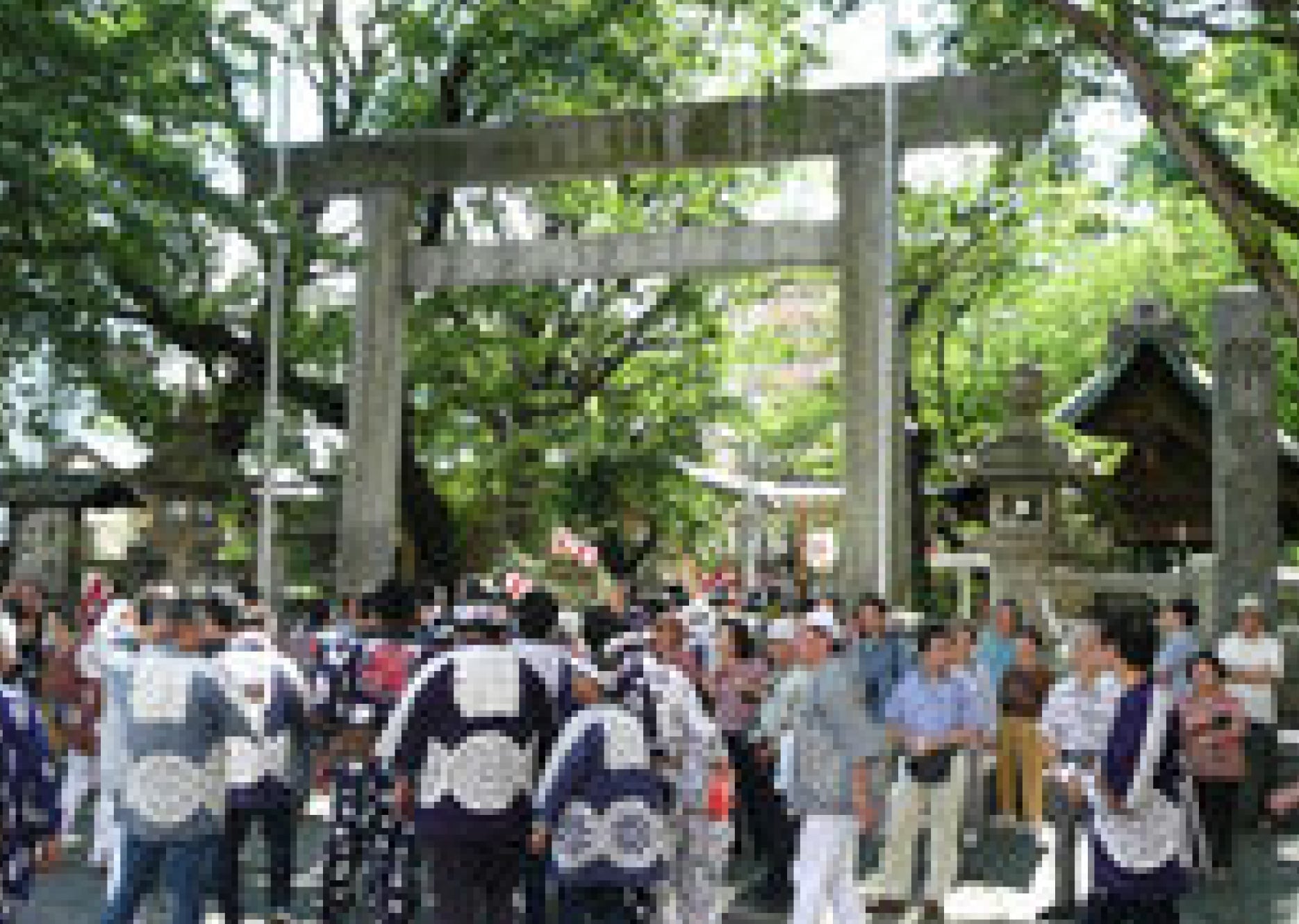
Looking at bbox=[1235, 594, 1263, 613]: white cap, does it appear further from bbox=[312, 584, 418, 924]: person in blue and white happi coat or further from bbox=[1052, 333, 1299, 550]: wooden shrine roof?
bbox=[312, 584, 418, 924]: person in blue and white happi coat

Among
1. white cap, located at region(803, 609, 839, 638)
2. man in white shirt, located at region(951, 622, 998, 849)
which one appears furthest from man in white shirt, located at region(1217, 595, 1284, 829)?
white cap, located at region(803, 609, 839, 638)

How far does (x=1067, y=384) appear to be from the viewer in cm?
2597

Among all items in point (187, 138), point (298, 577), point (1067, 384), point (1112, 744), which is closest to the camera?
point (1112, 744)

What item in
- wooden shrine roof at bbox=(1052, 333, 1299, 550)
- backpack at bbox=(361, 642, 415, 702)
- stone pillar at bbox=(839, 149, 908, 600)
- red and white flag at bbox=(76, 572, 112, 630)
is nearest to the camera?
backpack at bbox=(361, 642, 415, 702)

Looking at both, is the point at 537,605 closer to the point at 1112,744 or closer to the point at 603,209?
the point at 1112,744

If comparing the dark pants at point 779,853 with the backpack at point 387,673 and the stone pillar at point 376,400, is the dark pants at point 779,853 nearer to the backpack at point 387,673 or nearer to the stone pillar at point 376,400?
the backpack at point 387,673

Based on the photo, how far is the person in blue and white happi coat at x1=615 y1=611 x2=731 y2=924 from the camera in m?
6.62

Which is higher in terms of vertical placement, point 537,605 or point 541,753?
point 537,605

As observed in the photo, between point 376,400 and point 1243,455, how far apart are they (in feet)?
25.4

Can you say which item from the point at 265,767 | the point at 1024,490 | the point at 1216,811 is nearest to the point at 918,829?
the point at 1216,811

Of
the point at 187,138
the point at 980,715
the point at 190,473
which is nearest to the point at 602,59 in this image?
the point at 187,138

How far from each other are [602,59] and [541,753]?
44.9 ft

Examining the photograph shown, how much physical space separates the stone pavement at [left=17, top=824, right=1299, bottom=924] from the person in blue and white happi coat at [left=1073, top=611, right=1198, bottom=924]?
2310 millimetres

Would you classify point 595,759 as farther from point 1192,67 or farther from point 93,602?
point 93,602
